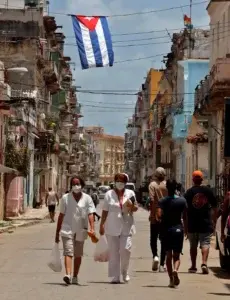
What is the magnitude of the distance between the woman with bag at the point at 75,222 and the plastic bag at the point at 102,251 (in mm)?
212

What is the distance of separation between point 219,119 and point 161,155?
51255 millimetres

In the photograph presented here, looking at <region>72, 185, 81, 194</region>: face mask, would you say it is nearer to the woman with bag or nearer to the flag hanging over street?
the woman with bag

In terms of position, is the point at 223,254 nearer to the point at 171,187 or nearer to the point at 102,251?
the point at 171,187

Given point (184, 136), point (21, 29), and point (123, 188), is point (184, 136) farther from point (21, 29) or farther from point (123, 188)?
point (123, 188)

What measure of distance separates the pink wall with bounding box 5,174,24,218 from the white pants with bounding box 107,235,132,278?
31225 mm

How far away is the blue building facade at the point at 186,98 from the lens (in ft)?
225

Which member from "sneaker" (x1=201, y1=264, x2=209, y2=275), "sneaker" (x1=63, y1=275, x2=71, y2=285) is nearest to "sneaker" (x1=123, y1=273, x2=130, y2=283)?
"sneaker" (x1=63, y1=275, x2=71, y2=285)

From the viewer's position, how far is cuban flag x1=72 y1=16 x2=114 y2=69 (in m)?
27.6

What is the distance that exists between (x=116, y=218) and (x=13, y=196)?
3511 cm

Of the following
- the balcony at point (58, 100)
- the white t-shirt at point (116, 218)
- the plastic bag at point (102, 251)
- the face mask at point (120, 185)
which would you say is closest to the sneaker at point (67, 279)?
the plastic bag at point (102, 251)

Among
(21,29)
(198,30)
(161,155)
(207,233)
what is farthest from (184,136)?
(207,233)

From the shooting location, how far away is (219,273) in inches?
680

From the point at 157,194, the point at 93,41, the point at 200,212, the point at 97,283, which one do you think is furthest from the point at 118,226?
the point at 93,41

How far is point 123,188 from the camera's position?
1504 cm
